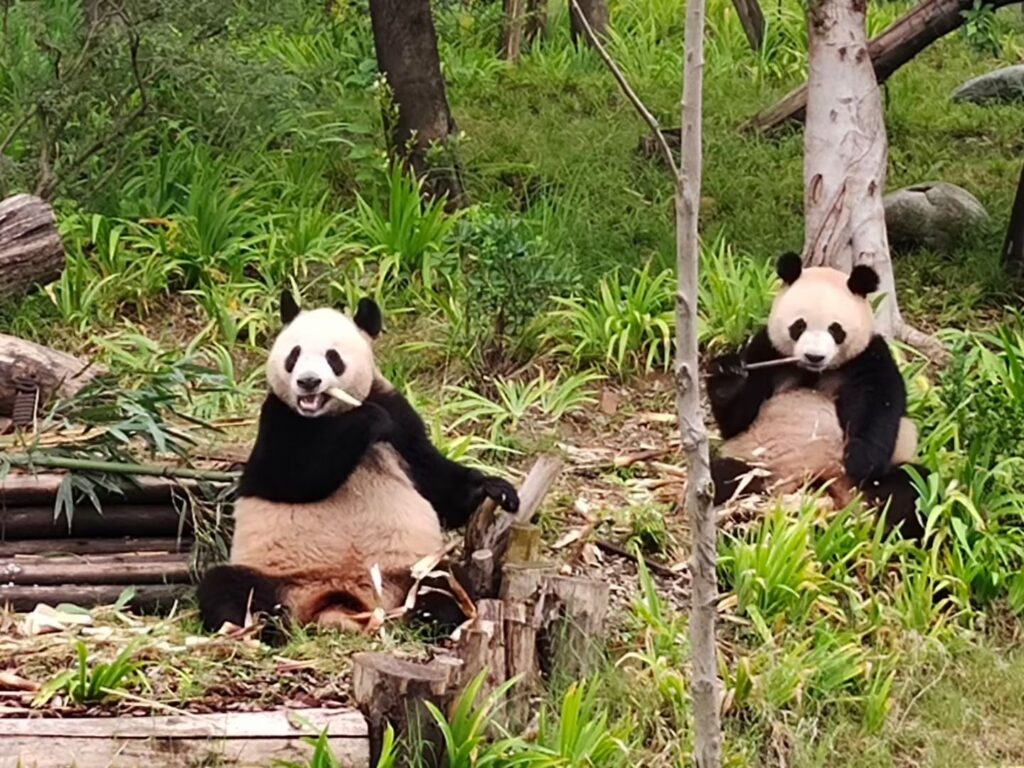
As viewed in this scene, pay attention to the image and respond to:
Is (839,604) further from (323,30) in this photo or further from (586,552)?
(323,30)

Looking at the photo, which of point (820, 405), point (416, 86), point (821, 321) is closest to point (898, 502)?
point (820, 405)

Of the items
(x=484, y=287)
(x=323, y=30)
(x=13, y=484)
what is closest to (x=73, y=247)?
(x=484, y=287)

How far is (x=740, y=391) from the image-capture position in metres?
5.98

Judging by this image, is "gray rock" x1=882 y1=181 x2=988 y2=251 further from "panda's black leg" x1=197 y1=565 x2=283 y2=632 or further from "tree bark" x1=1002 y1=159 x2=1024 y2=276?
"panda's black leg" x1=197 y1=565 x2=283 y2=632

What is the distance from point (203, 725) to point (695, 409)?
152 cm

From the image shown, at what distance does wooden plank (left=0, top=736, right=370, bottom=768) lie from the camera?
3.72 metres

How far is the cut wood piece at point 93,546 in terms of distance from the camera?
5258 mm

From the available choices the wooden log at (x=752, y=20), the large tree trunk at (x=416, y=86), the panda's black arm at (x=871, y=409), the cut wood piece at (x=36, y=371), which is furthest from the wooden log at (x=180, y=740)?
the wooden log at (x=752, y=20)

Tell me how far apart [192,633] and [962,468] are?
286cm

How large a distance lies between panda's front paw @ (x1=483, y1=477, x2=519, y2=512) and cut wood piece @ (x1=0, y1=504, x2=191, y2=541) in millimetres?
1069

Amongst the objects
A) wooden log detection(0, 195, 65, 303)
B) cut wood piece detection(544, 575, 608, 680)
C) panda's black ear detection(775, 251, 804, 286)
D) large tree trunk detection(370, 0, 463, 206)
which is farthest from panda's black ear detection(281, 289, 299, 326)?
large tree trunk detection(370, 0, 463, 206)

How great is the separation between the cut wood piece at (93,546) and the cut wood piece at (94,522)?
0.02 metres

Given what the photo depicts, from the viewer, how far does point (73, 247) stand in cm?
771

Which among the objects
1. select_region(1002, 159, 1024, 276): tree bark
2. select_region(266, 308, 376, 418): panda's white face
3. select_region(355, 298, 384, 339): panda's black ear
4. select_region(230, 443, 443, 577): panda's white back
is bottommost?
select_region(230, 443, 443, 577): panda's white back
